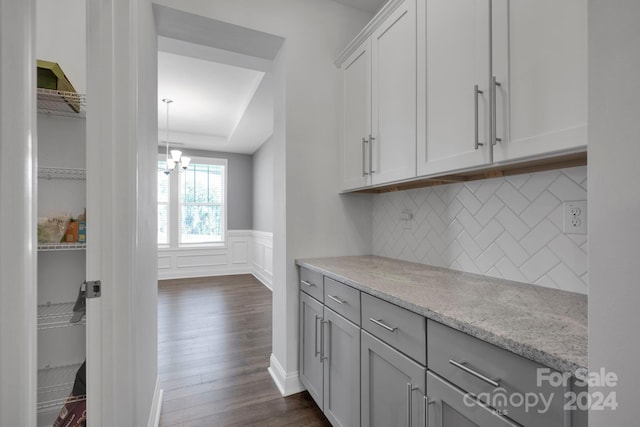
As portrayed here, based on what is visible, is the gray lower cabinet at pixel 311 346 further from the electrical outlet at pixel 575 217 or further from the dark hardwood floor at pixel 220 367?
the electrical outlet at pixel 575 217

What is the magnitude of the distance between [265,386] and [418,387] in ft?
4.95

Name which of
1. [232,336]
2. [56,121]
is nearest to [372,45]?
[56,121]

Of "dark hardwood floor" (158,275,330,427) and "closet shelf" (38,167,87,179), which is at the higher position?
"closet shelf" (38,167,87,179)

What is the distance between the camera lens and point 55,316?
142cm

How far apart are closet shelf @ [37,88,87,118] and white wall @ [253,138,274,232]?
3575mm

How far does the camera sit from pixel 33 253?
62 centimetres

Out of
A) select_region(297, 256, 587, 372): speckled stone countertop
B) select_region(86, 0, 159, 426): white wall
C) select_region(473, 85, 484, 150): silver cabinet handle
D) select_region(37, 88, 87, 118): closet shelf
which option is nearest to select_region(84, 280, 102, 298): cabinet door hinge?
select_region(86, 0, 159, 426): white wall

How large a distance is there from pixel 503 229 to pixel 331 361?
1.17 m

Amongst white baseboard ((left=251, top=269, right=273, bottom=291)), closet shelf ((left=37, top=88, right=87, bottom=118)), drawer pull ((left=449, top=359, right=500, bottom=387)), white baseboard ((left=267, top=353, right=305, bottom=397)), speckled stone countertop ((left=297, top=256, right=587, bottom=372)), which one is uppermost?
closet shelf ((left=37, top=88, right=87, bottom=118))

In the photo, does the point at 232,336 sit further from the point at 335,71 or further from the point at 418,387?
the point at 335,71

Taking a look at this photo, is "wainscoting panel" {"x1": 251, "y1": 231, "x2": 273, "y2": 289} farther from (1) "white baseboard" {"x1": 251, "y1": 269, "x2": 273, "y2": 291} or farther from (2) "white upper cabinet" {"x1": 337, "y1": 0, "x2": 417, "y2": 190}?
(2) "white upper cabinet" {"x1": 337, "y1": 0, "x2": 417, "y2": 190}

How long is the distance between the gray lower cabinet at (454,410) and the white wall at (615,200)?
349mm

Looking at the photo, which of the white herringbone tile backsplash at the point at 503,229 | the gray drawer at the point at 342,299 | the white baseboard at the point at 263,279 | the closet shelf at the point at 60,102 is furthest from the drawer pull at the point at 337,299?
the white baseboard at the point at 263,279

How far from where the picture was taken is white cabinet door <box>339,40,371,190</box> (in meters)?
1.93
